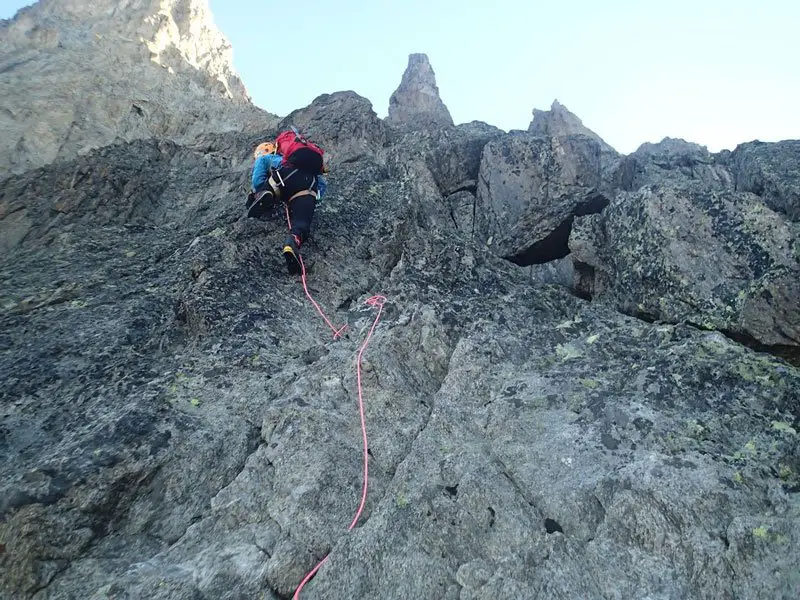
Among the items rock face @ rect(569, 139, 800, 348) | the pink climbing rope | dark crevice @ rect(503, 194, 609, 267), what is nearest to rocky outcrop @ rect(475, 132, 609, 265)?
dark crevice @ rect(503, 194, 609, 267)

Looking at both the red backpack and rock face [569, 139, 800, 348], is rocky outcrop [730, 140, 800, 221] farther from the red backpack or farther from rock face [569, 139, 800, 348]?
the red backpack

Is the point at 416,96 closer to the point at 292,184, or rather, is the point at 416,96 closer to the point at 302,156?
the point at 302,156

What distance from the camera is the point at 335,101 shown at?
59.1ft

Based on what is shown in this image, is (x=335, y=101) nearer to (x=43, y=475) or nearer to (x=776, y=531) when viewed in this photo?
(x=43, y=475)

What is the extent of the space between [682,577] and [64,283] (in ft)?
32.2

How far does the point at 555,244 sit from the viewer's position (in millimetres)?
10875

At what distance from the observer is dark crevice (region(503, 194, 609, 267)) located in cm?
1077

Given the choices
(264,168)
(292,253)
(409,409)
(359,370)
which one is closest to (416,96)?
(264,168)

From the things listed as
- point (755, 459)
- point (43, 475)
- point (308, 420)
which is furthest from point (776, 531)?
point (43, 475)

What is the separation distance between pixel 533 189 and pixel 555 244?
9.40ft

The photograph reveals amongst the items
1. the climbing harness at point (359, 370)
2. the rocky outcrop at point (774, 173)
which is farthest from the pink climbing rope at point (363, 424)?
the rocky outcrop at point (774, 173)

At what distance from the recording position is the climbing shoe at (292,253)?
30.2 ft

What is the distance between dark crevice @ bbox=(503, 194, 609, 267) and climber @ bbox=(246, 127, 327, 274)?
382 cm

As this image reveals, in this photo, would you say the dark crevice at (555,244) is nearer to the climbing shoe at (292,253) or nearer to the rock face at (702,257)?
the rock face at (702,257)
